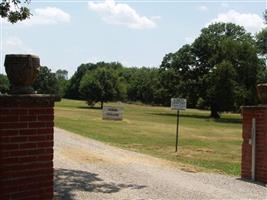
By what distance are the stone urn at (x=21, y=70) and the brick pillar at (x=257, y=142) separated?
255 inches

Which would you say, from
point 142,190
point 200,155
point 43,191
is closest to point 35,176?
point 43,191

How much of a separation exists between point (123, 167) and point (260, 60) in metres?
55.2

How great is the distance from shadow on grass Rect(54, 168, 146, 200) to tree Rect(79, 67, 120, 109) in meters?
80.2

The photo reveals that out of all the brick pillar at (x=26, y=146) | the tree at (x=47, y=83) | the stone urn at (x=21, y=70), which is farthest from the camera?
the tree at (x=47, y=83)

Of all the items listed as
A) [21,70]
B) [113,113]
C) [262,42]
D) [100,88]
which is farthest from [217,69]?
[21,70]

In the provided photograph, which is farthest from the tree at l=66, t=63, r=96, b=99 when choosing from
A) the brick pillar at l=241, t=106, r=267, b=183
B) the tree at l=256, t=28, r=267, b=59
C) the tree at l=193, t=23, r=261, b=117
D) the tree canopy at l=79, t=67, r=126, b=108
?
the brick pillar at l=241, t=106, r=267, b=183

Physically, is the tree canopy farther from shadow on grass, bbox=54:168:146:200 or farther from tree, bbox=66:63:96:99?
shadow on grass, bbox=54:168:146:200

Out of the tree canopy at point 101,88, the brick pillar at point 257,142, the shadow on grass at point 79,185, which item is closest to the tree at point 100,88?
the tree canopy at point 101,88

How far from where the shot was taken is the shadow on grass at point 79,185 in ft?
29.3

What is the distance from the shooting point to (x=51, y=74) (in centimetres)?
13088

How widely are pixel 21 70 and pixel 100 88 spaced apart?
280ft

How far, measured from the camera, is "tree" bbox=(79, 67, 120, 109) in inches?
3602

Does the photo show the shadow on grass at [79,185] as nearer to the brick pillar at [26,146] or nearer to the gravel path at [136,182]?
the gravel path at [136,182]

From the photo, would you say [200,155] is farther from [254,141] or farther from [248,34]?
[248,34]
